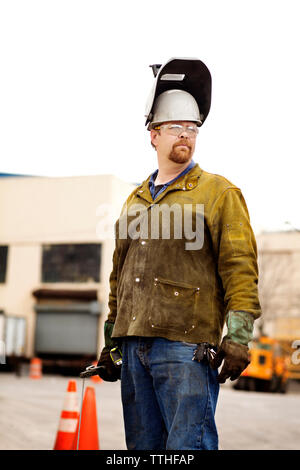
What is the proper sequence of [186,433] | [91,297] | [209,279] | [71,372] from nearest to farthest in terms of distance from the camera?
[186,433]
[209,279]
[71,372]
[91,297]

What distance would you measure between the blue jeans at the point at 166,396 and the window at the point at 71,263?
33.3 m

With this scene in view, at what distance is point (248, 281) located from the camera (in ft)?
10.2

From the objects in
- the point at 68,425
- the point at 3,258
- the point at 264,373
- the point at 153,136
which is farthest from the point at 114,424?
the point at 3,258

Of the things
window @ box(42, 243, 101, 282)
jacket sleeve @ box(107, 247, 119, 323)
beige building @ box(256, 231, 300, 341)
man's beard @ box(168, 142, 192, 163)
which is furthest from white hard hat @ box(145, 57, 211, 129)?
beige building @ box(256, 231, 300, 341)

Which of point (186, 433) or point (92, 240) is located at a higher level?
point (92, 240)

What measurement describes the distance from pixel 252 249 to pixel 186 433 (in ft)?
2.62

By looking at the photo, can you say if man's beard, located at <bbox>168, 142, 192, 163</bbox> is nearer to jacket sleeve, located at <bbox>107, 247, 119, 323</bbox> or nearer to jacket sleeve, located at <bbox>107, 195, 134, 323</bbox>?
jacket sleeve, located at <bbox>107, 195, 134, 323</bbox>

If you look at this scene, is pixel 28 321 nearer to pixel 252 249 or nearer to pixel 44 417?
pixel 44 417

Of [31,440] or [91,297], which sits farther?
[91,297]

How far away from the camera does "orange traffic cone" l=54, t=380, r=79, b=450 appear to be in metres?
6.85

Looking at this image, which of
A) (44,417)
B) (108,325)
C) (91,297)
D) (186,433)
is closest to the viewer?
(186,433)

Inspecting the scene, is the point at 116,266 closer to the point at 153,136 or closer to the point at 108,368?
the point at 108,368

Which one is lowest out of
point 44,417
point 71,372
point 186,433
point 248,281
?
point 71,372

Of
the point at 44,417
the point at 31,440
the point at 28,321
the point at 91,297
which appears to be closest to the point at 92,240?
the point at 91,297
